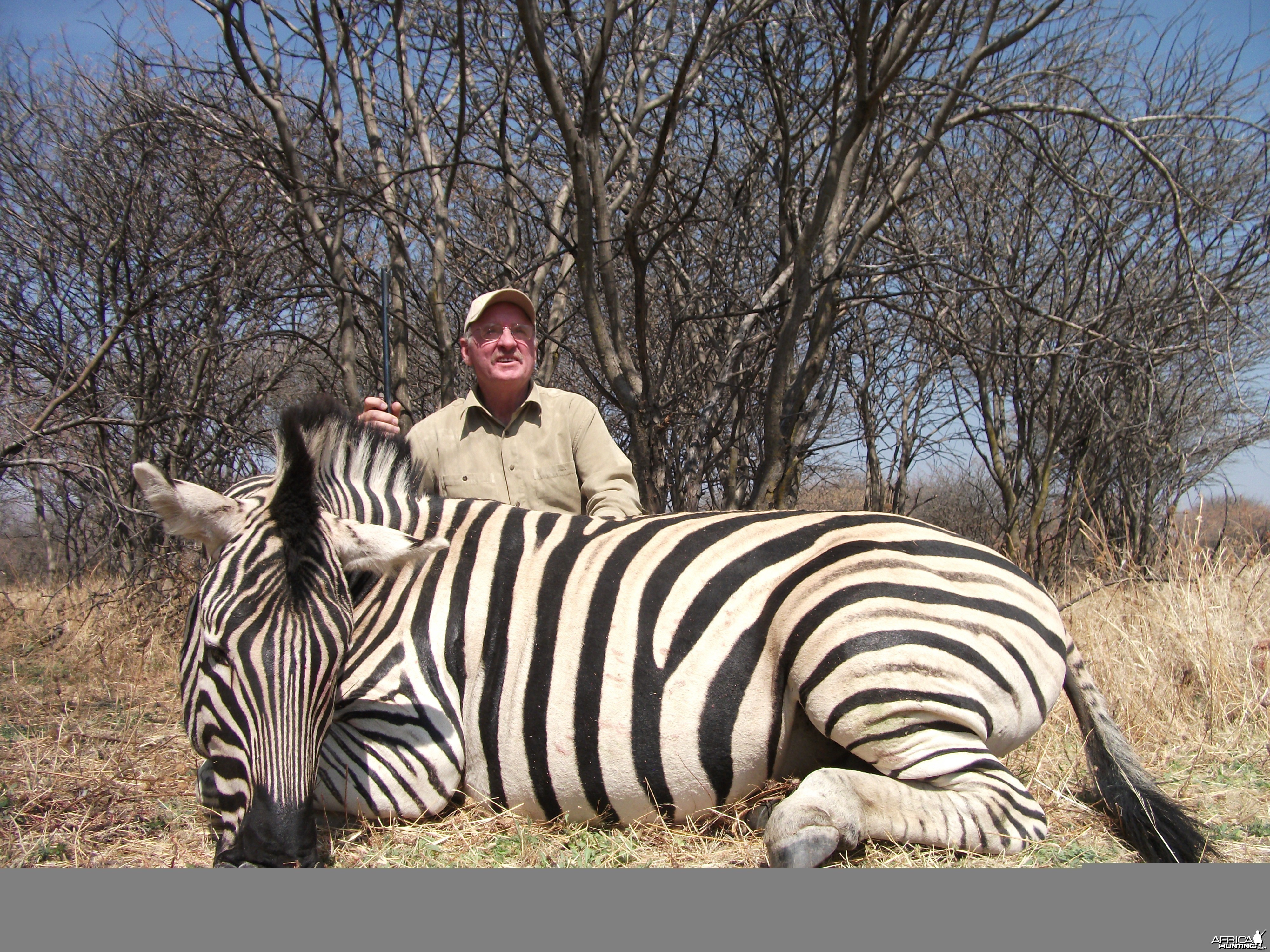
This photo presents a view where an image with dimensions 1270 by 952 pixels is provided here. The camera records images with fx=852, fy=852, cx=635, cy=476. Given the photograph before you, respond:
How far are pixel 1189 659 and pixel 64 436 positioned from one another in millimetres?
6936

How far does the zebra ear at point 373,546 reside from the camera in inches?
92.8

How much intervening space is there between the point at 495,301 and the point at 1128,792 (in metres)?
3.12

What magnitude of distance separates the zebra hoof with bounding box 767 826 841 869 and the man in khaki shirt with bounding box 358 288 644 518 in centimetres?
210

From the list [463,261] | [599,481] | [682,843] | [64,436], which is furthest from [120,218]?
[682,843]

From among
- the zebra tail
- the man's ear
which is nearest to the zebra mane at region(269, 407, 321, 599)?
the man's ear

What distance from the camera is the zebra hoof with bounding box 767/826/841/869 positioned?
2014 millimetres

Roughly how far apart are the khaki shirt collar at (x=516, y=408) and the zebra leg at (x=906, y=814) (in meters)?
2.40

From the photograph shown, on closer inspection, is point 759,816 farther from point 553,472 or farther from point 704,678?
point 553,472

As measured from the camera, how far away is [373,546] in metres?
2.36

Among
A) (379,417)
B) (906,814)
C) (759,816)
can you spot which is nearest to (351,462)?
(379,417)

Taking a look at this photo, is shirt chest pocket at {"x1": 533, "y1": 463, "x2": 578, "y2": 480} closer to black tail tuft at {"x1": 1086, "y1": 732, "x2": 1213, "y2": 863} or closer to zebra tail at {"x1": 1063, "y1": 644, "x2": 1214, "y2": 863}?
zebra tail at {"x1": 1063, "y1": 644, "x2": 1214, "y2": 863}

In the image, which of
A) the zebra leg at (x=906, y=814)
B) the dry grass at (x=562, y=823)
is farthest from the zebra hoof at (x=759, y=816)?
the zebra leg at (x=906, y=814)

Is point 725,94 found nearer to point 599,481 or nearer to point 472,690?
point 599,481

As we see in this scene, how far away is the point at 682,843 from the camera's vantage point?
2467 millimetres
